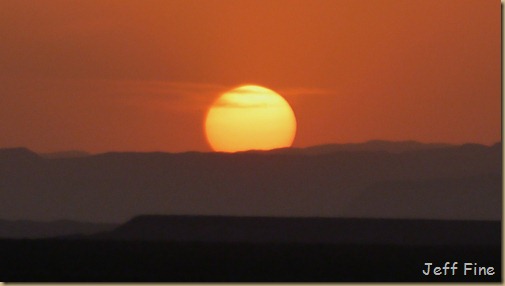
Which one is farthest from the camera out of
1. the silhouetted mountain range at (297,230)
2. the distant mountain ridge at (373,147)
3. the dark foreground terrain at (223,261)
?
the distant mountain ridge at (373,147)

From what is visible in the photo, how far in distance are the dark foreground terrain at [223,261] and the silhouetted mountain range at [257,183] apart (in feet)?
1.29

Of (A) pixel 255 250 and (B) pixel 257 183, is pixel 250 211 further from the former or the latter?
(A) pixel 255 250

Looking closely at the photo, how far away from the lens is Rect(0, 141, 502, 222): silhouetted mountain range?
352 inches

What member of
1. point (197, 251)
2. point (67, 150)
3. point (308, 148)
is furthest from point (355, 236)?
point (67, 150)

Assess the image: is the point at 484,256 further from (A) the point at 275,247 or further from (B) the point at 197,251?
(B) the point at 197,251

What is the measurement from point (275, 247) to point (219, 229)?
2.10ft

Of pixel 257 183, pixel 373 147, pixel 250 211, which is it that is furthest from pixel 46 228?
pixel 373 147

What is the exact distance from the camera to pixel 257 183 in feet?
30.2

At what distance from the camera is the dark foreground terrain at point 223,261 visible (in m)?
8.34

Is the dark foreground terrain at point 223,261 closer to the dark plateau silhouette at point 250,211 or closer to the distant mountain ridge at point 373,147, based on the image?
the dark plateau silhouette at point 250,211

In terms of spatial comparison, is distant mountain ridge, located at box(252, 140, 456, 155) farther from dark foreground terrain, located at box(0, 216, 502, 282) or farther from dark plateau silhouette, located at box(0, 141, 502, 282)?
dark foreground terrain, located at box(0, 216, 502, 282)

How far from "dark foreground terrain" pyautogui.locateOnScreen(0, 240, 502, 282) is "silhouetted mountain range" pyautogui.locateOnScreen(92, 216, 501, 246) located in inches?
3.1

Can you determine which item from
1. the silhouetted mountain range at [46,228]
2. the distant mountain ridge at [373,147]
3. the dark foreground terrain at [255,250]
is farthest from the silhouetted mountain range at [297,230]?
the distant mountain ridge at [373,147]

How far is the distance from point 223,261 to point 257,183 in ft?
3.81
